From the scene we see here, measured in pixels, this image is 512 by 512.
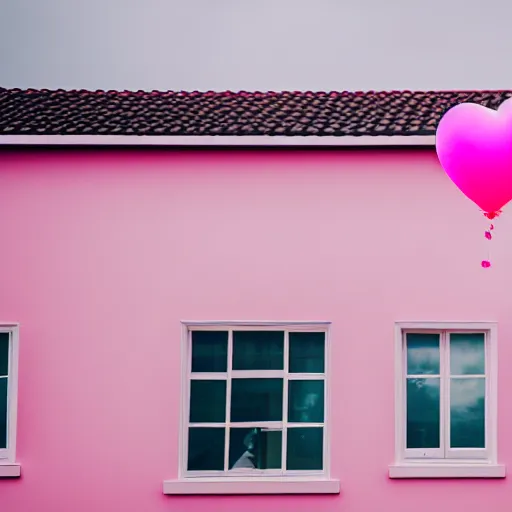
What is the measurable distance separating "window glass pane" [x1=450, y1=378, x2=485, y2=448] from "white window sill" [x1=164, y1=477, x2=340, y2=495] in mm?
1175

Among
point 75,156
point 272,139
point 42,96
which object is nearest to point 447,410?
point 272,139

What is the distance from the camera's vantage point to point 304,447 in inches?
278

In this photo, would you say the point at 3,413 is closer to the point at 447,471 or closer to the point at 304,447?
the point at 304,447

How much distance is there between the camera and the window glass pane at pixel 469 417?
278 inches

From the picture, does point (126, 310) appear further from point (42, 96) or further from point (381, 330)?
point (42, 96)

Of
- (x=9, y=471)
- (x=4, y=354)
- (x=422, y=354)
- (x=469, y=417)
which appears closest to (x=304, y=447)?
(x=422, y=354)

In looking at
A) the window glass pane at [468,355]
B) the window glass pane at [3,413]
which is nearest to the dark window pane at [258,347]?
the window glass pane at [468,355]

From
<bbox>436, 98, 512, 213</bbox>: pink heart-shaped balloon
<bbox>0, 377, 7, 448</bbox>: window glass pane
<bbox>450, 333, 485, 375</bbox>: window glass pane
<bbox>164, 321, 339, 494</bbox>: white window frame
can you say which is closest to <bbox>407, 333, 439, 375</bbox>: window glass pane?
<bbox>450, 333, 485, 375</bbox>: window glass pane

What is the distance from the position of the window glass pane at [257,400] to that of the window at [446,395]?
Answer: 1116mm

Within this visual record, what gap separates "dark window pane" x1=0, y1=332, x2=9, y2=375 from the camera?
7070 millimetres

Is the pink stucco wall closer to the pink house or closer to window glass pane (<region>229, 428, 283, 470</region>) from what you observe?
the pink house

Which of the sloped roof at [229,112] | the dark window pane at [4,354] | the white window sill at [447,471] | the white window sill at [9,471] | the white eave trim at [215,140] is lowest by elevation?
the white window sill at [9,471]

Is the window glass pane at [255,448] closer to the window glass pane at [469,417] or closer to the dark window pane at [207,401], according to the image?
the dark window pane at [207,401]

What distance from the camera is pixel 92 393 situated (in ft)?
22.8
